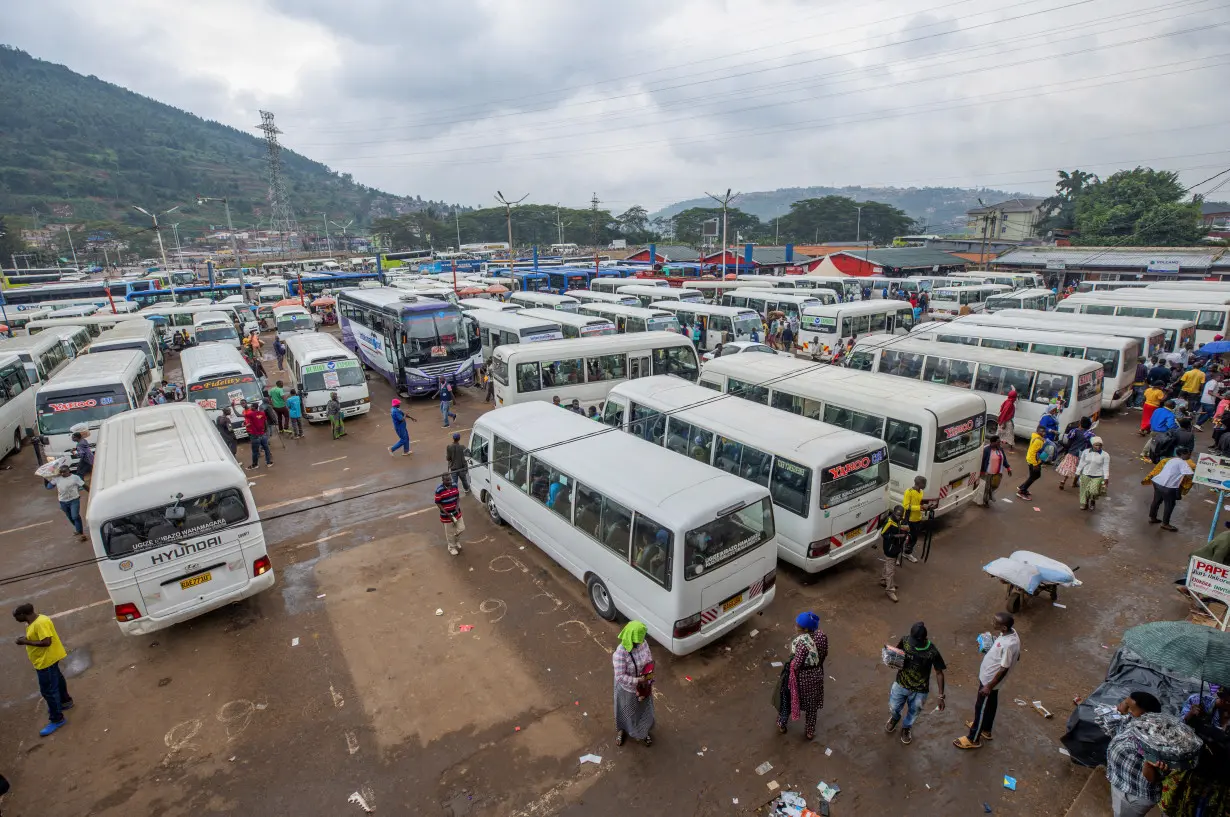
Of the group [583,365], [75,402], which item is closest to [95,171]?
[75,402]

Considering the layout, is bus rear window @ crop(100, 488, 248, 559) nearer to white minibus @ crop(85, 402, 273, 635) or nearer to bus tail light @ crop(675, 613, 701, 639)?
white minibus @ crop(85, 402, 273, 635)

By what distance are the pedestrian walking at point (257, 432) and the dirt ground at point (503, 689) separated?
162 inches

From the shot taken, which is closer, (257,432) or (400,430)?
(257,432)

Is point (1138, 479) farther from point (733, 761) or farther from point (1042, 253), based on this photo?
point (1042, 253)

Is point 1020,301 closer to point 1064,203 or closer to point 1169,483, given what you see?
point 1169,483

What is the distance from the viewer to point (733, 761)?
5793 millimetres

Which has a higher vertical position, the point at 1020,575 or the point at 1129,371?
the point at 1129,371

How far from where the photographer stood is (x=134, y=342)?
20703 millimetres

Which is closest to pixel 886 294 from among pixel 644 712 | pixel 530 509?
pixel 530 509

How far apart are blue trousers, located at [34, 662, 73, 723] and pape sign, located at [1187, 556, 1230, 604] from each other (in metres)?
13.5

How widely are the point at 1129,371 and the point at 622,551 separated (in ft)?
57.2

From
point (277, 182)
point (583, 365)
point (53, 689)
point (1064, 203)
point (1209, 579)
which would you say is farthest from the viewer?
point (277, 182)

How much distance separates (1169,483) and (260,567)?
Result: 14694 mm

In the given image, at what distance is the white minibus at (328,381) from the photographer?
16891 millimetres
